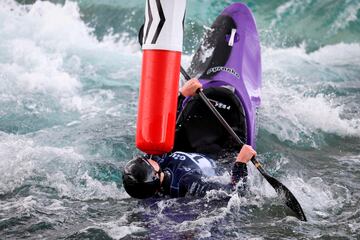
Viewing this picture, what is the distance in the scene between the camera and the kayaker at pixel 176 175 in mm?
3668

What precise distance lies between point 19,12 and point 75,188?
259 inches

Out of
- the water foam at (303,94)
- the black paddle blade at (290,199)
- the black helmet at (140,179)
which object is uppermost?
the water foam at (303,94)

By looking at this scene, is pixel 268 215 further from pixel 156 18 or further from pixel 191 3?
pixel 191 3

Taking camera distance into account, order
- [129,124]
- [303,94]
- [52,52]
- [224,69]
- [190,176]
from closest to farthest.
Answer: [190,176]
[224,69]
[129,124]
[303,94]
[52,52]

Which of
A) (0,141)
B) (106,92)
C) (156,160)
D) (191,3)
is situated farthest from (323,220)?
(191,3)

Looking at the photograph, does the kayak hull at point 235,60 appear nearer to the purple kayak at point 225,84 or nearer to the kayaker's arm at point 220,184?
the purple kayak at point 225,84

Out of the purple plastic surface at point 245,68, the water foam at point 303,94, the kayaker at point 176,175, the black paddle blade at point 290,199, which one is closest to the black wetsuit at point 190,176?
the kayaker at point 176,175

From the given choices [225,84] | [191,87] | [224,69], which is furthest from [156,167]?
[224,69]

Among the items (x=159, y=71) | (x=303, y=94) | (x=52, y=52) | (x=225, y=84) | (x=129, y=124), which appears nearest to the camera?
(x=159, y=71)

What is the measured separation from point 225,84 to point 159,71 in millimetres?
1958

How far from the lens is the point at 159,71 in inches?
129

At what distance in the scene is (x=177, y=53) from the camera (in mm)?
3322

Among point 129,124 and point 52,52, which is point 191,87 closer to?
point 129,124

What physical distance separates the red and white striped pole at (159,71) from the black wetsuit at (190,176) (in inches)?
25.4
